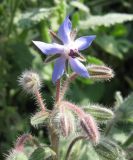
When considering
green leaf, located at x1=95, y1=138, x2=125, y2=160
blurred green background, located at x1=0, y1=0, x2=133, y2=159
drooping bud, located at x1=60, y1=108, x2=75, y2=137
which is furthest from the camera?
blurred green background, located at x1=0, y1=0, x2=133, y2=159

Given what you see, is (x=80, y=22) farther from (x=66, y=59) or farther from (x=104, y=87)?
(x=66, y=59)

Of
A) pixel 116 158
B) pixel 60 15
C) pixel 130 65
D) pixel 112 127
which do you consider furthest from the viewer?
pixel 130 65

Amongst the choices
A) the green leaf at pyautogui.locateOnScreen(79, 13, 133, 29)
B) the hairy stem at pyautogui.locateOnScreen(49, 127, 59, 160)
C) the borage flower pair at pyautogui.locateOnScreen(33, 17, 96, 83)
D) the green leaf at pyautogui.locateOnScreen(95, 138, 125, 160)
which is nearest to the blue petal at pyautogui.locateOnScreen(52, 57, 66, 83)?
the borage flower pair at pyautogui.locateOnScreen(33, 17, 96, 83)

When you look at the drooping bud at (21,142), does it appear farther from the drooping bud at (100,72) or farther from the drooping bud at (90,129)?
the drooping bud at (100,72)

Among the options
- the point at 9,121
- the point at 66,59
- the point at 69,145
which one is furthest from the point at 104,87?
the point at 66,59

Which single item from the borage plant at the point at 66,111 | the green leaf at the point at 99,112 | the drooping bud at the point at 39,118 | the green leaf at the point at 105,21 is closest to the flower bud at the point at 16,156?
the borage plant at the point at 66,111

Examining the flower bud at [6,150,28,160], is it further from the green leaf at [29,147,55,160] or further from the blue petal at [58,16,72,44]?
the blue petal at [58,16,72,44]
